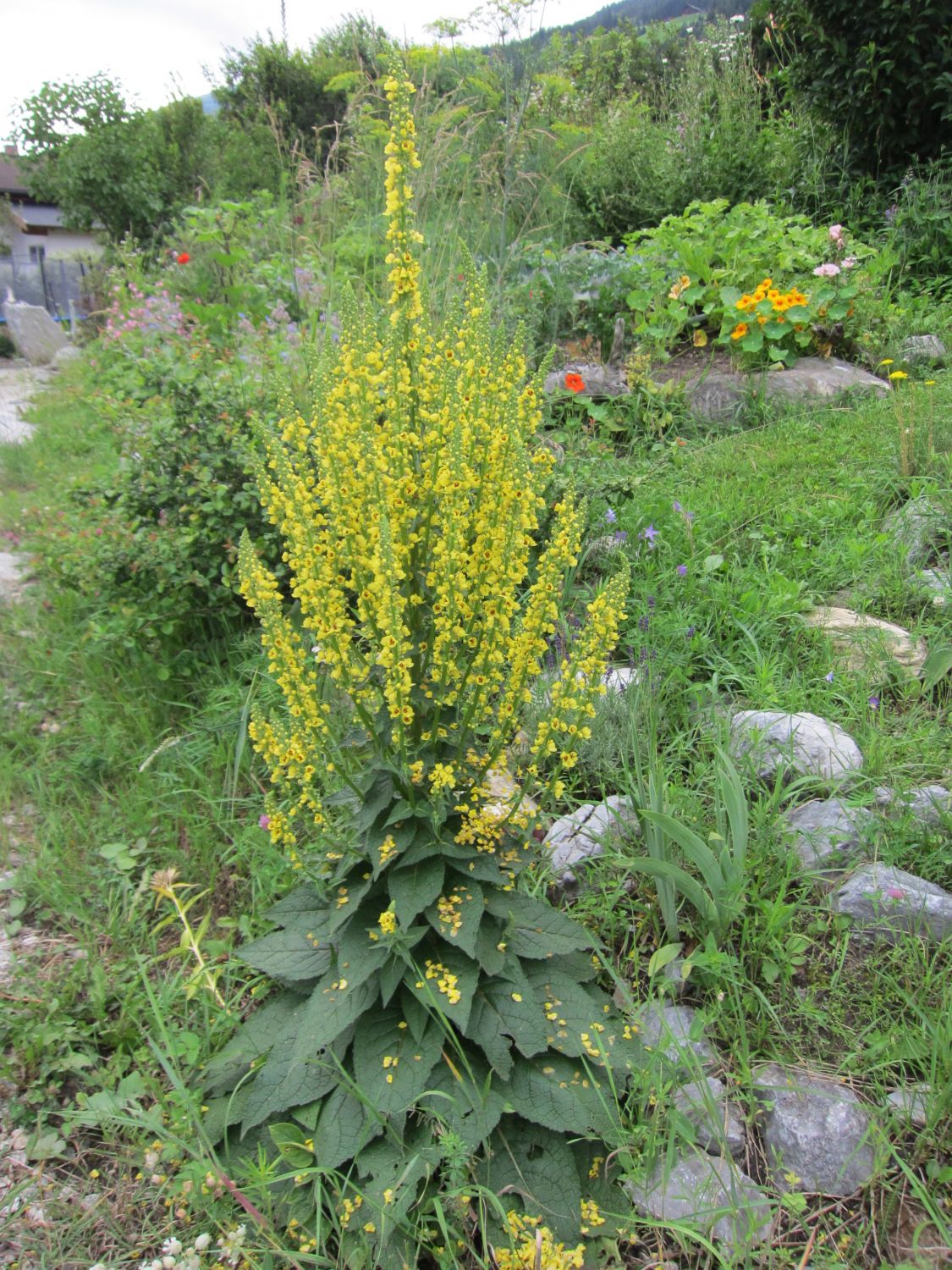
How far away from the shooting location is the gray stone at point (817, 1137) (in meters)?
1.71

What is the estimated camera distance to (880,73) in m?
6.21

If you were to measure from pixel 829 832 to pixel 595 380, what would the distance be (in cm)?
336

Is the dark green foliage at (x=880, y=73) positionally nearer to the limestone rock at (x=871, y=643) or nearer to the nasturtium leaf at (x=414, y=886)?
the limestone rock at (x=871, y=643)

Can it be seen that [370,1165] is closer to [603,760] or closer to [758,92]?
[603,760]

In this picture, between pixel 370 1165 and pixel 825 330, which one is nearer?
pixel 370 1165

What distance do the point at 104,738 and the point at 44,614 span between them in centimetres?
119

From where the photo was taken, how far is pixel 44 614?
13.2 feet

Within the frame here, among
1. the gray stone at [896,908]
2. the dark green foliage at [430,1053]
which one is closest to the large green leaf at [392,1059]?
the dark green foliage at [430,1053]

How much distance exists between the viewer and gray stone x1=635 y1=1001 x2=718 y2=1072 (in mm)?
1760

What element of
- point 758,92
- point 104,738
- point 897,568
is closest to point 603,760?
point 897,568

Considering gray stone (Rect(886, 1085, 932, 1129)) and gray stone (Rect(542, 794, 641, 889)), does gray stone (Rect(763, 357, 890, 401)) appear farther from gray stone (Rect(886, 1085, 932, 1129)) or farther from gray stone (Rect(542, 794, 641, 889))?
gray stone (Rect(886, 1085, 932, 1129))

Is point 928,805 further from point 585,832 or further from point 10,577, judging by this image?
point 10,577

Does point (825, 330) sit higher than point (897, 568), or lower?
higher

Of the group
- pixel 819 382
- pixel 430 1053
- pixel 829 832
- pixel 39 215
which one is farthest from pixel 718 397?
pixel 39 215
